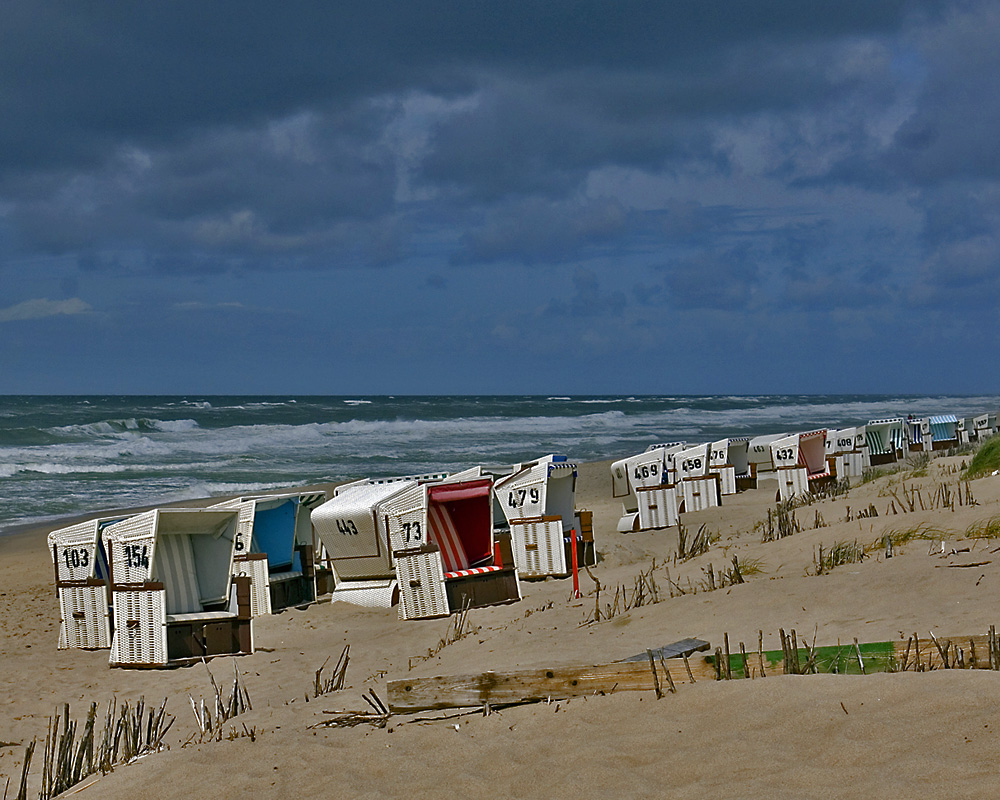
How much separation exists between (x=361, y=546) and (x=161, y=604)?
143 inches

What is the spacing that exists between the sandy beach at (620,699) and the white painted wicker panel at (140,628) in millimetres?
200

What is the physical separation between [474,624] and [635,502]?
34.7 feet

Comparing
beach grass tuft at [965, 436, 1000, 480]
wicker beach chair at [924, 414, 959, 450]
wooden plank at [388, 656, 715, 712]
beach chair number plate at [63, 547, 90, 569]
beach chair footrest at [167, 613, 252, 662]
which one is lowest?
wicker beach chair at [924, 414, 959, 450]

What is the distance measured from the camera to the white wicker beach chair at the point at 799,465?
22156 mm

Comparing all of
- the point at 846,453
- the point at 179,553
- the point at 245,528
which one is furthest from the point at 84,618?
the point at 846,453

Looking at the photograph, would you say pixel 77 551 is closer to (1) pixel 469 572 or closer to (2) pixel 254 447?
(1) pixel 469 572

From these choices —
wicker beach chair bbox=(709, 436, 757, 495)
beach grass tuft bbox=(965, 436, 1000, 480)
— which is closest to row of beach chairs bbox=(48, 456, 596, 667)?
beach grass tuft bbox=(965, 436, 1000, 480)

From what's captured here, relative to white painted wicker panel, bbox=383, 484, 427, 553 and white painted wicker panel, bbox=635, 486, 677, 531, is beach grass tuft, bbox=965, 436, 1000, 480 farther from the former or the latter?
white painted wicker panel, bbox=383, 484, 427, 553

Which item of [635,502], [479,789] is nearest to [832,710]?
[479,789]

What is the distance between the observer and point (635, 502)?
2127 cm

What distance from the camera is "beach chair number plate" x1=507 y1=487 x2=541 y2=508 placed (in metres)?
15.1

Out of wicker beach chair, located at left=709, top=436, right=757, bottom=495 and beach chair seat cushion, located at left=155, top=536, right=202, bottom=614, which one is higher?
beach chair seat cushion, located at left=155, top=536, right=202, bottom=614

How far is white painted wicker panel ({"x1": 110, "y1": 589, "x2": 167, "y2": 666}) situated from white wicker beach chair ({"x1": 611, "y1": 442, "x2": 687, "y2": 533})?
35.3 feet

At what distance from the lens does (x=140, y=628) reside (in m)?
10.3
